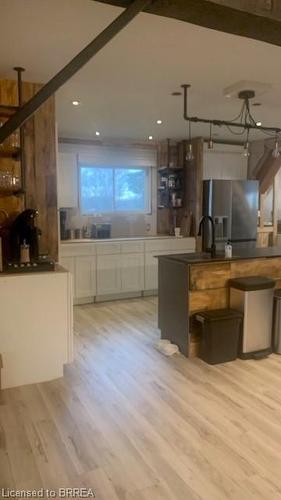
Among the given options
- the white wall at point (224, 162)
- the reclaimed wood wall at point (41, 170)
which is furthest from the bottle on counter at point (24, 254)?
the white wall at point (224, 162)

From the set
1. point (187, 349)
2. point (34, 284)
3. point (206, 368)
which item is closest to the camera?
point (34, 284)

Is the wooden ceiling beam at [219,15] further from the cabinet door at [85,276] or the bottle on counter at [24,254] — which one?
the cabinet door at [85,276]

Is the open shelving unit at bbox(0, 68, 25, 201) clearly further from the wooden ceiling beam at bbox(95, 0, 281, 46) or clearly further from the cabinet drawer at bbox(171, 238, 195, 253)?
the cabinet drawer at bbox(171, 238, 195, 253)

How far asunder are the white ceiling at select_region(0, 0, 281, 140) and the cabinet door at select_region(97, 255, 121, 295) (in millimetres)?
2016

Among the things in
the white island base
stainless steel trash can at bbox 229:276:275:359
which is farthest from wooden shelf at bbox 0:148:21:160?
stainless steel trash can at bbox 229:276:275:359

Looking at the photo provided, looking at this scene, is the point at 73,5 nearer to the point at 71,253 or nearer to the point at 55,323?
the point at 55,323

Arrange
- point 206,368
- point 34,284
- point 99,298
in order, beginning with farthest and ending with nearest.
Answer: point 99,298, point 206,368, point 34,284

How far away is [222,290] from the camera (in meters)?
3.69

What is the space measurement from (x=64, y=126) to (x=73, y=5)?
3.19 metres

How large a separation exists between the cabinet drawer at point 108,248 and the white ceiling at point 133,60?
182 centimetres

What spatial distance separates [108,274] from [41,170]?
2.34 meters

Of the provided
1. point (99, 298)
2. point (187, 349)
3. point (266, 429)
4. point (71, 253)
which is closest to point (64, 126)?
point (71, 253)

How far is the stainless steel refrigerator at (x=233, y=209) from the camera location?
5.77m

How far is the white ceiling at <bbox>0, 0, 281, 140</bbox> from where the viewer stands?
7.57 feet
